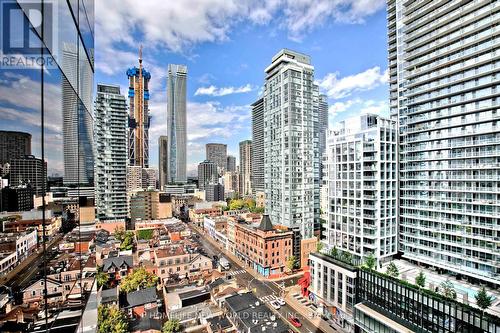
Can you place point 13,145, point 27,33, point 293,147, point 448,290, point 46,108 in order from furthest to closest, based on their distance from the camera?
point 293,147
point 448,290
point 46,108
point 27,33
point 13,145

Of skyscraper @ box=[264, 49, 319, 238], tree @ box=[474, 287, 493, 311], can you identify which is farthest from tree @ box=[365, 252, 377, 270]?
skyscraper @ box=[264, 49, 319, 238]

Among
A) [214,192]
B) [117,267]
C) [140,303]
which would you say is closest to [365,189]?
[140,303]

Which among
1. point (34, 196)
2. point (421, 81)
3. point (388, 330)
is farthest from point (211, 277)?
point (421, 81)

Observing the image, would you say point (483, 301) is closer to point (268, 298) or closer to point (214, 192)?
point (268, 298)

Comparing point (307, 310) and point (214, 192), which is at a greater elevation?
point (214, 192)

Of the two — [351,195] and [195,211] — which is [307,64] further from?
[195,211]

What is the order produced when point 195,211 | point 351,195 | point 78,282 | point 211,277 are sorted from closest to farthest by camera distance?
point 78,282
point 351,195
point 211,277
point 195,211
